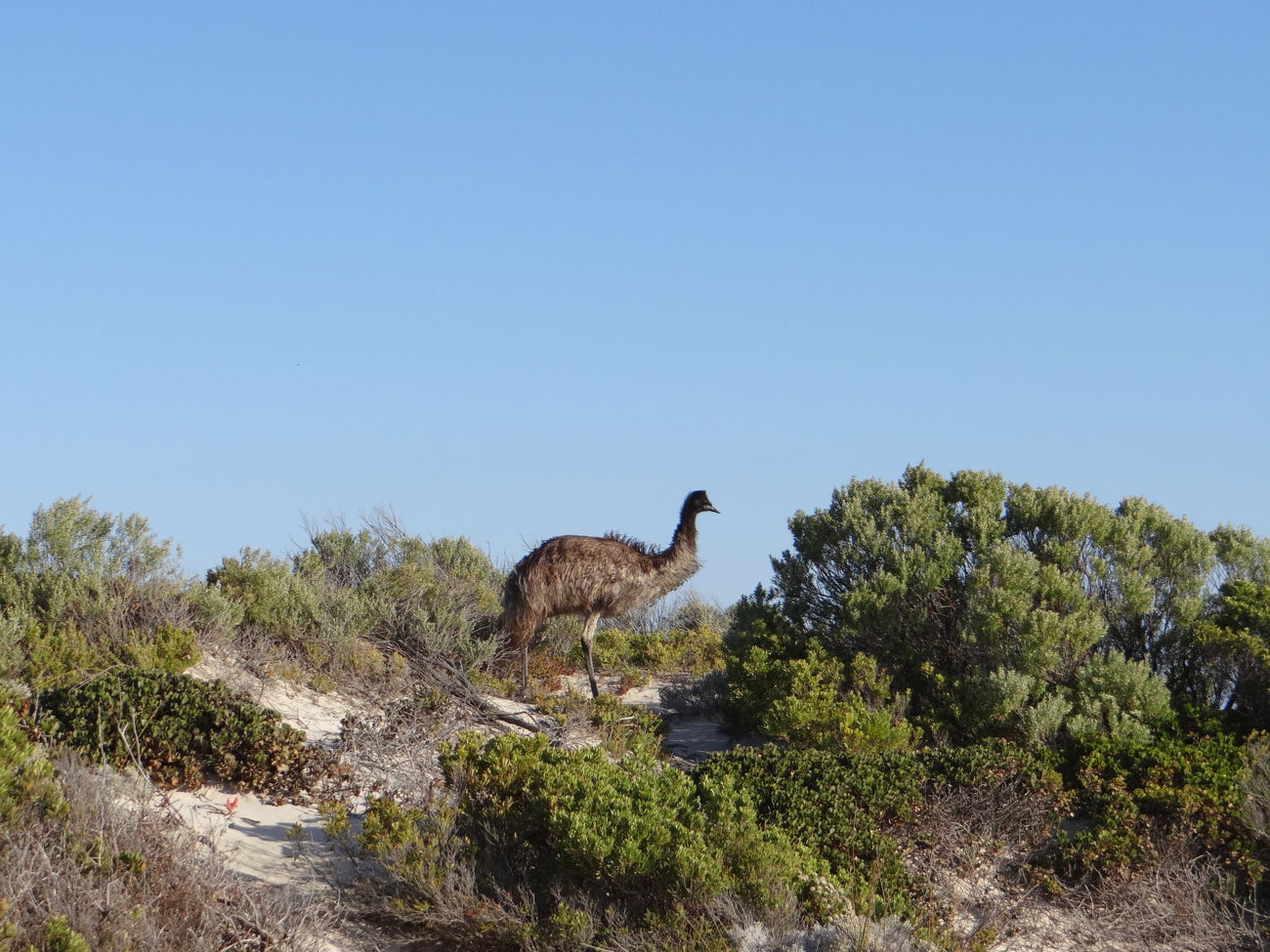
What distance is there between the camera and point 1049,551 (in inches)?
429

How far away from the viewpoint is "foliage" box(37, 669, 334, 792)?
766cm

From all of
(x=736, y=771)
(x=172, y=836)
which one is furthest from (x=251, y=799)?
(x=736, y=771)

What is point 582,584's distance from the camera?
12406 mm

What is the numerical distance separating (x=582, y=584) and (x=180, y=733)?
17.2 ft

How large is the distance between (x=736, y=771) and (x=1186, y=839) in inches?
117

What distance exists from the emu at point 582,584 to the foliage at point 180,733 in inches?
163

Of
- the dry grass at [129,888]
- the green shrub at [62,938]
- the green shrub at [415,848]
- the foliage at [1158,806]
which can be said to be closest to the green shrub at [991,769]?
the foliage at [1158,806]

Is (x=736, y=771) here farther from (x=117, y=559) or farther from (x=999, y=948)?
(x=117, y=559)

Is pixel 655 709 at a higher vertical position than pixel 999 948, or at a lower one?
higher

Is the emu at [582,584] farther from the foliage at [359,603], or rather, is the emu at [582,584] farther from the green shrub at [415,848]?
the green shrub at [415,848]

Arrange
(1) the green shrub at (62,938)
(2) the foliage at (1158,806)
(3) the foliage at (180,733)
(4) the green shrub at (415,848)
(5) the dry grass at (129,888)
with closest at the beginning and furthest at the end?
1. (1) the green shrub at (62,938)
2. (5) the dry grass at (129,888)
3. (4) the green shrub at (415,848)
4. (3) the foliage at (180,733)
5. (2) the foliage at (1158,806)

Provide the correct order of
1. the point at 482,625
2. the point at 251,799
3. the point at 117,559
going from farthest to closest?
→ the point at 482,625 < the point at 117,559 < the point at 251,799

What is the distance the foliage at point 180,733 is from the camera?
7664 millimetres

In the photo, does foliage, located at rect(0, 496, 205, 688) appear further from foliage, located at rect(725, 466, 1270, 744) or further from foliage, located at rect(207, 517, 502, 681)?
foliage, located at rect(725, 466, 1270, 744)
